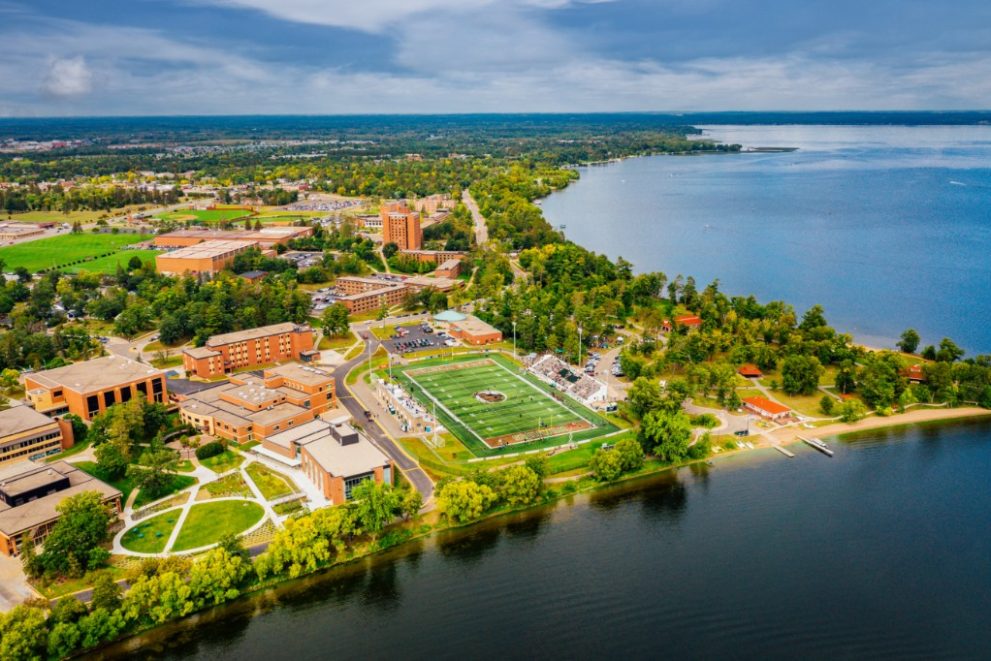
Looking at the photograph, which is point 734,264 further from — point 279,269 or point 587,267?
point 279,269

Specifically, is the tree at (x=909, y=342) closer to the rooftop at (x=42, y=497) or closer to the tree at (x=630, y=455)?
the tree at (x=630, y=455)

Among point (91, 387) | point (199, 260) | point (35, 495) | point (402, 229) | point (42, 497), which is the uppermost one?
point (402, 229)

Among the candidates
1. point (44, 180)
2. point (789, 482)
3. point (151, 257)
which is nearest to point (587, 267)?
point (789, 482)

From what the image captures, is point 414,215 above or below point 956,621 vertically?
above

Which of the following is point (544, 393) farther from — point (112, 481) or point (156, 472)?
point (112, 481)

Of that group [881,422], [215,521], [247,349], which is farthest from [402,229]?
[215,521]

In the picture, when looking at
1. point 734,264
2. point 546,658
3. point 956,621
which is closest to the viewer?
point 546,658

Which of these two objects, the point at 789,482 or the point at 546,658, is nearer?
the point at 546,658

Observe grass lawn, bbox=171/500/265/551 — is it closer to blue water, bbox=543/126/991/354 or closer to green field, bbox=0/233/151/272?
blue water, bbox=543/126/991/354
